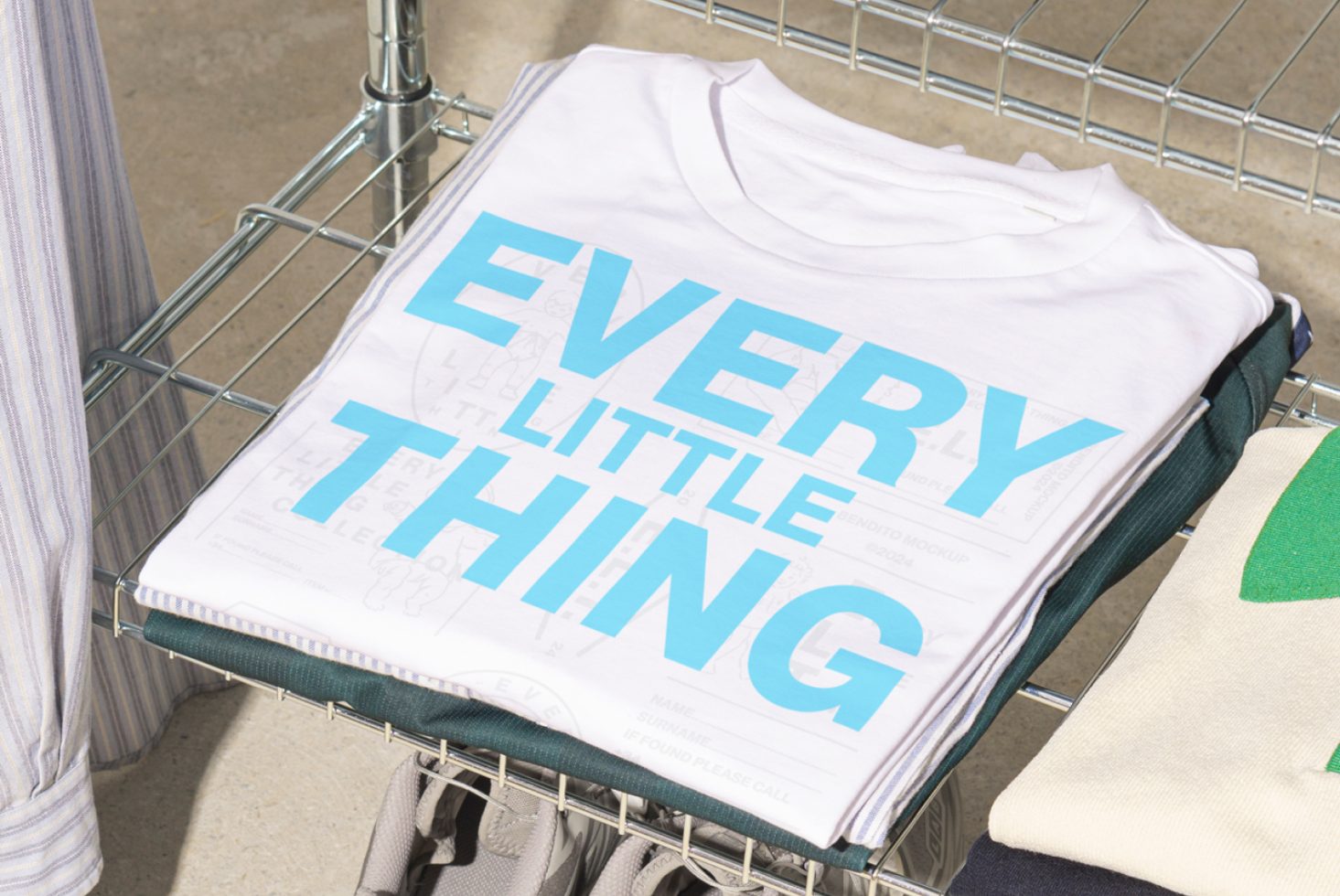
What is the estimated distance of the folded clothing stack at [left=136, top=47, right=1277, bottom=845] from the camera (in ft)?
2.77

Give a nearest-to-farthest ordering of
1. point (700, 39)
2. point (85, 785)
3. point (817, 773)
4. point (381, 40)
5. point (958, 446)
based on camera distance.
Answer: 1. point (817, 773)
2. point (958, 446)
3. point (85, 785)
4. point (381, 40)
5. point (700, 39)

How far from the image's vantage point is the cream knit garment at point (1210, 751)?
78 centimetres

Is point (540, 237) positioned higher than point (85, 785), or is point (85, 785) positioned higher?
point (540, 237)

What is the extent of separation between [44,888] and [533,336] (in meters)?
0.40

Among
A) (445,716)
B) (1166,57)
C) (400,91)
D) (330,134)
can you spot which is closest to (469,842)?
A: (445,716)

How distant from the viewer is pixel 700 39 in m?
Result: 1.99

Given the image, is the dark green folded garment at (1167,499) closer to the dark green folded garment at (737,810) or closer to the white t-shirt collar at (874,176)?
the dark green folded garment at (737,810)

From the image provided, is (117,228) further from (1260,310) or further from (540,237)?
(1260,310)

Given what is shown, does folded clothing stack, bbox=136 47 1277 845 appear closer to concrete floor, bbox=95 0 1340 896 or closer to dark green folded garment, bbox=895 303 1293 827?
dark green folded garment, bbox=895 303 1293 827

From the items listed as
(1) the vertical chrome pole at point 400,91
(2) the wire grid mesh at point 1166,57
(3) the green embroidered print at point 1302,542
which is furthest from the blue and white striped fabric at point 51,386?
(2) the wire grid mesh at point 1166,57

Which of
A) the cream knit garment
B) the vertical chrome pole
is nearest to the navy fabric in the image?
the cream knit garment

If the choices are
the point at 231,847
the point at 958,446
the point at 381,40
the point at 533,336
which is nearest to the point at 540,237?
the point at 533,336

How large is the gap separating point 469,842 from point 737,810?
1.44 ft

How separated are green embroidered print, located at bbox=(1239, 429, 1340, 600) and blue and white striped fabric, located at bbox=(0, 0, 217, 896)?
552 millimetres
